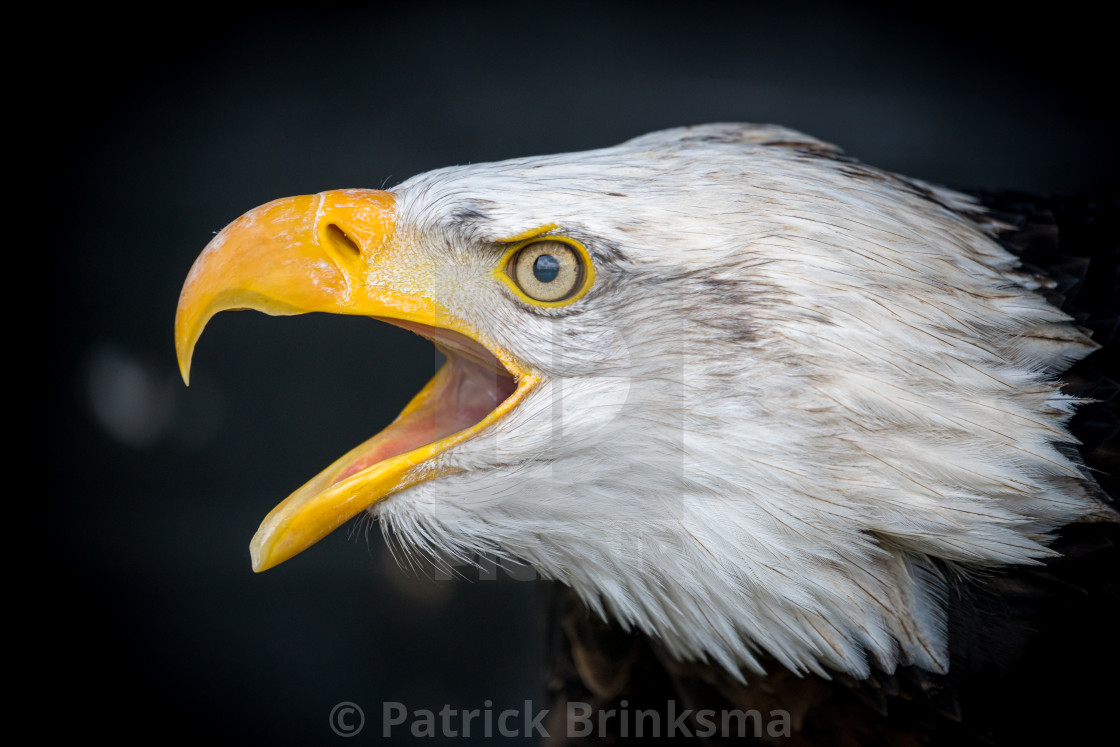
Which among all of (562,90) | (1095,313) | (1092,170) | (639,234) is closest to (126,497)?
(562,90)

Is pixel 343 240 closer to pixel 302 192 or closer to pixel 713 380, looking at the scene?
pixel 713 380

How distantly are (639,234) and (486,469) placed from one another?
0.32 m

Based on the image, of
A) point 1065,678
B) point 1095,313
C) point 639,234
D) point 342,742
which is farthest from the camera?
point 342,742

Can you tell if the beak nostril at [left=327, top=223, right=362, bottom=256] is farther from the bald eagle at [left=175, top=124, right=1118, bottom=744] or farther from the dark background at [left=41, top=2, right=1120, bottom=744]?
the dark background at [left=41, top=2, right=1120, bottom=744]

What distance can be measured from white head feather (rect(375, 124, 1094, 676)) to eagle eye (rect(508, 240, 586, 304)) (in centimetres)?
2

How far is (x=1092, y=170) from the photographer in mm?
2387

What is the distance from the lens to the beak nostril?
3.12ft

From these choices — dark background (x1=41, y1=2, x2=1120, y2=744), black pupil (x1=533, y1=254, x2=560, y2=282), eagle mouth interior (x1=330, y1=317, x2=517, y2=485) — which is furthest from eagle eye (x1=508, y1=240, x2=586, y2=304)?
dark background (x1=41, y1=2, x2=1120, y2=744)

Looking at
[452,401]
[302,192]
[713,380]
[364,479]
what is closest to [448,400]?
[452,401]

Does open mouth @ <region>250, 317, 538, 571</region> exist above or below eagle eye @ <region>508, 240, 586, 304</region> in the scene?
below

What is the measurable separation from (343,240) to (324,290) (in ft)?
0.25

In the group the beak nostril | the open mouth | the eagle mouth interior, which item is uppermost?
the beak nostril

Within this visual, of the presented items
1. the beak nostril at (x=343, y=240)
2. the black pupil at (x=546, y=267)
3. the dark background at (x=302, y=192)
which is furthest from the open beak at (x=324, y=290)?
the dark background at (x=302, y=192)

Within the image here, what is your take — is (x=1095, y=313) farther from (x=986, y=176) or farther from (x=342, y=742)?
(x=342, y=742)
